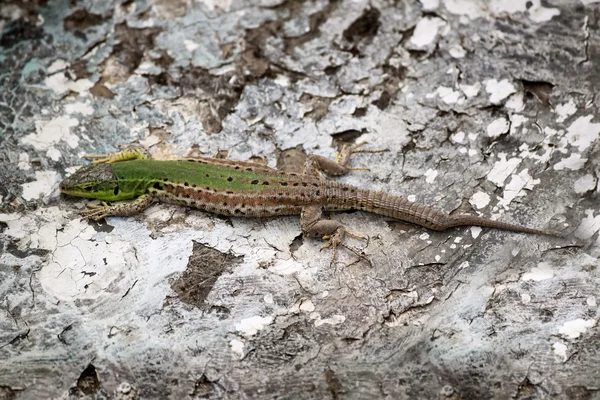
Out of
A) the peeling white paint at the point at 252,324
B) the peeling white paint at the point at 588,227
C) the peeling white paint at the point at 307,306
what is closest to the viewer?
the peeling white paint at the point at 252,324

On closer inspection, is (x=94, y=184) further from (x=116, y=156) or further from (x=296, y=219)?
(x=296, y=219)

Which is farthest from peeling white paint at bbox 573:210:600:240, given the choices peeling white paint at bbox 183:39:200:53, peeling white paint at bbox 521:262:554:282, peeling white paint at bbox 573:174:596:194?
peeling white paint at bbox 183:39:200:53

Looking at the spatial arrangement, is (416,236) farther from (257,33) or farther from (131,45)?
(131,45)

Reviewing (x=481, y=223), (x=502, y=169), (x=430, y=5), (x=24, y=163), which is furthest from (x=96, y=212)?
(x=430, y=5)

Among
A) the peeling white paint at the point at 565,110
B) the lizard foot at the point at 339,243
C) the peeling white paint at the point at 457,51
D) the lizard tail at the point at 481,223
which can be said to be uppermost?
the peeling white paint at the point at 457,51

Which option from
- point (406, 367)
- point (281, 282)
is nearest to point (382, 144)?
point (281, 282)

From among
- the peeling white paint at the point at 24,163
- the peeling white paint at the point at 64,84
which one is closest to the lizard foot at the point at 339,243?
the peeling white paint at the point at 24,163

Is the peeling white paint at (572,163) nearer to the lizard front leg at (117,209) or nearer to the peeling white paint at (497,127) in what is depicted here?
the peeling white paint at (497,127)
